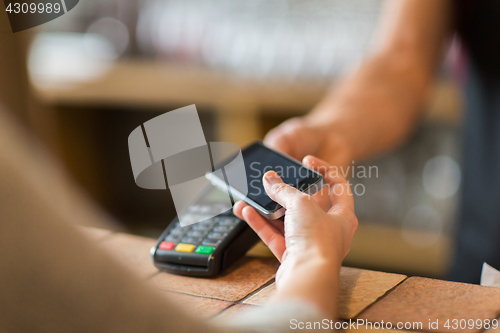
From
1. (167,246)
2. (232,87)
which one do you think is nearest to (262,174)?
→ (167,246)

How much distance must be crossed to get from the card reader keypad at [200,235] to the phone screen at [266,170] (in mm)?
48

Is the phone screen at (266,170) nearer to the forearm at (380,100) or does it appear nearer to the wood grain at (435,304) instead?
the wood grain at (435,304)

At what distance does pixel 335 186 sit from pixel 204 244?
0.43 feet

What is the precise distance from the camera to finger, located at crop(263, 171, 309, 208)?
0.34m

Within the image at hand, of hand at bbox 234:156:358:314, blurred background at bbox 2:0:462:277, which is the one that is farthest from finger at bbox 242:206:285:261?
blurred background at bbox 2:0:462:277

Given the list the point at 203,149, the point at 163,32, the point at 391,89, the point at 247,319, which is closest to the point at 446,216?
the point at 391,89

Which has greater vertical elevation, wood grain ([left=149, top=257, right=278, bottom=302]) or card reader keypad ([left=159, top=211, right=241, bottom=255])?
card reader keypad ([left=159, top=211, right=241, bottom=255])

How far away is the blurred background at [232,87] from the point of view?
1.12 meters

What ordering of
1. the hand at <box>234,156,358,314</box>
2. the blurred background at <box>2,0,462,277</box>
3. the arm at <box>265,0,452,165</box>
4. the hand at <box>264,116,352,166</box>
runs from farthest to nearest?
the blurred background at <box>2,0,462,277</box> < the arm at <box>265,0,452,165</box> < the hand at <box>264,116,352,166</box> < the hand at <box>234,156,358,314</box>

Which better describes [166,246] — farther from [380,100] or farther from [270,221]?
[380,100]

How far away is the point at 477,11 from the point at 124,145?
114 centimetres

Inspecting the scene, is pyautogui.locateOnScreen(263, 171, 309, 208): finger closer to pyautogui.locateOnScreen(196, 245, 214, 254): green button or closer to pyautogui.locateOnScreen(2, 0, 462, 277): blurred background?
pyautogui.locateOnScreen(196, 245, 214, 254): green button

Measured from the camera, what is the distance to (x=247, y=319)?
9.8 inches

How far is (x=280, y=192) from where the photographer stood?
0.35 m
